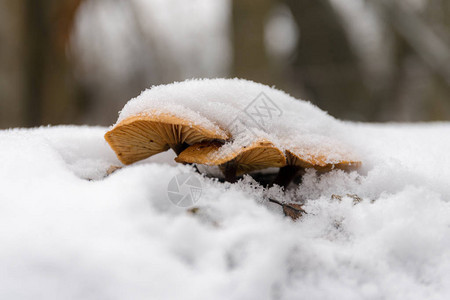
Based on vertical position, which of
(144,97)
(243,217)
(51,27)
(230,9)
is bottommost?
(243,217)

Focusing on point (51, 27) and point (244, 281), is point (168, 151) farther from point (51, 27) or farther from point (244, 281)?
point (51, 27)

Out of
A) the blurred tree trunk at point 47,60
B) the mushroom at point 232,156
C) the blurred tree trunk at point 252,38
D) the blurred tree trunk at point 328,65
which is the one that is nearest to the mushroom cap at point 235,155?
the mushroom at point 232,156

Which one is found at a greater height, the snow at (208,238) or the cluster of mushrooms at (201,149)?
the cluster of mushrooms at (201,149)

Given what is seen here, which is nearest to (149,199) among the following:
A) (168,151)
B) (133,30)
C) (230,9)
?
(168,151)

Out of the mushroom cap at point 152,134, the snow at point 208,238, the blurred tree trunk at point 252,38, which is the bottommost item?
the snow at point 208,238

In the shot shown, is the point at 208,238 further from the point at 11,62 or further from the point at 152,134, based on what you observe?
the point at 11,62

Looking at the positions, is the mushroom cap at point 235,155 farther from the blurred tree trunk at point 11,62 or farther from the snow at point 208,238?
the blurred tree trunk at point 11,62

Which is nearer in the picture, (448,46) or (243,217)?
(243,217)
